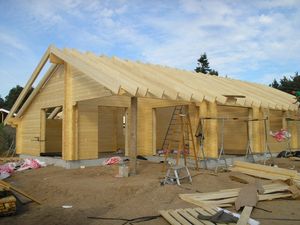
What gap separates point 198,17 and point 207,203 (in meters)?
5.22

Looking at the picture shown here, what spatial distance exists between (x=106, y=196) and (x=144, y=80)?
3973 mm

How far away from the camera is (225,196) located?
6746mm

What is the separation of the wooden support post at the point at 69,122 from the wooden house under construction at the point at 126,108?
1.3 inches

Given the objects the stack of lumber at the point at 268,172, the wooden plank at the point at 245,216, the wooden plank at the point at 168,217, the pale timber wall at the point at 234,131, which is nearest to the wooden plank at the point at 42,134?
the pale timber wall at the point at 234,131

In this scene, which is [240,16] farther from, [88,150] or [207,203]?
[88,150]

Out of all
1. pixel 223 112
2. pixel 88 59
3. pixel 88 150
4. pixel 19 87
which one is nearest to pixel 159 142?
pixel 223 112

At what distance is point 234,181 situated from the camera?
8859 mm

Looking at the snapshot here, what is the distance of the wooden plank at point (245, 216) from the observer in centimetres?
514

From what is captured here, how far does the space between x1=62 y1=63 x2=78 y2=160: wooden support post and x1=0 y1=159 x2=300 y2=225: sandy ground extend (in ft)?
3.00

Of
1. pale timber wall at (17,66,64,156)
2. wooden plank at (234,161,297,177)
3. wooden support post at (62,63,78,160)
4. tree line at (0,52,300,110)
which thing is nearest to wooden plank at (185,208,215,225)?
wooden plank at (234,161,297,177)

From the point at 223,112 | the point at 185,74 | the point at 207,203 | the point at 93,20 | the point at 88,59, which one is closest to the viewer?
the point at 207,203

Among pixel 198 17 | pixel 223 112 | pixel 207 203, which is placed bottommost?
pixel 207 203

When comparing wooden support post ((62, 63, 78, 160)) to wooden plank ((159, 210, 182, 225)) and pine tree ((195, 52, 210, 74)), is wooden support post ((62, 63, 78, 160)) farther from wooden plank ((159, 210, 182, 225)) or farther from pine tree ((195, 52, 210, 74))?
pine tree ((195, 52, 210, 74))

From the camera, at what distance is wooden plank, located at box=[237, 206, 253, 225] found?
202 inches
